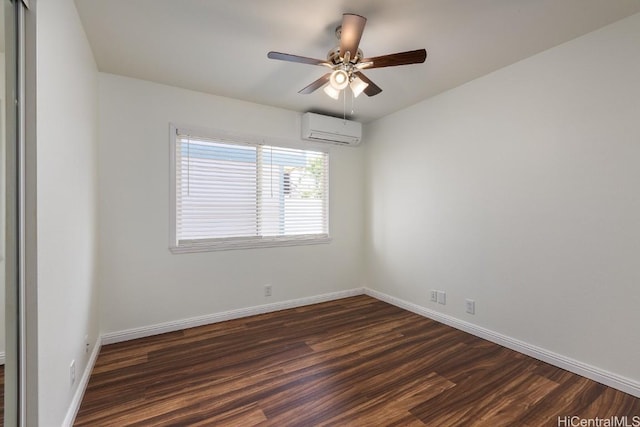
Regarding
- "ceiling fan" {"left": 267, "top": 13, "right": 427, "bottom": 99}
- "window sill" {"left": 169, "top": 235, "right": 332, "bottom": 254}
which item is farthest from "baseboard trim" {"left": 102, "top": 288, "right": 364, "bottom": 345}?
"ceiling fan" {"left": 267, "top": 13, "right": 427, "bottom": 99}

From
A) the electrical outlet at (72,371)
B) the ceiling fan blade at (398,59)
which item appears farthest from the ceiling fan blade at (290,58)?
the electrical outlet at (72,371)

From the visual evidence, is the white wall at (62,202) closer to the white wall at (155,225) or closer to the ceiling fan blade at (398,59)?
the white wall at (155,225)

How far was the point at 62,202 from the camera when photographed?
1.57 metres

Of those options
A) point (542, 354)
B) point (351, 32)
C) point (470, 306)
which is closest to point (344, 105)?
point (351, 32)

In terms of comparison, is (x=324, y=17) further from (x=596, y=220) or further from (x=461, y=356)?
(x=461, y=356)

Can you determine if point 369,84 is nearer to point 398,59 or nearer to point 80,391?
point 398,59

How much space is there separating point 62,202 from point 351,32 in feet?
6.29

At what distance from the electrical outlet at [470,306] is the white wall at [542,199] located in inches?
2.1

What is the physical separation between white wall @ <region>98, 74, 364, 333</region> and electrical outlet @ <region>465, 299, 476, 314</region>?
6.60 ft

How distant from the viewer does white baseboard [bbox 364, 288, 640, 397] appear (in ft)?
6.42

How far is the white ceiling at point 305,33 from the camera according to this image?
1813mm

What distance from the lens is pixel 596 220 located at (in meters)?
2.08

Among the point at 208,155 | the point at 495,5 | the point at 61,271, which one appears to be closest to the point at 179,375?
the point at 61,271

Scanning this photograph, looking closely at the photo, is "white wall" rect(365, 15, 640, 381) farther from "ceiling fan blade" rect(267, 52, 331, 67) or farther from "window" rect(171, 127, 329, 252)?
"ceiling fan blade" rect(267, 52, 331, 67)
